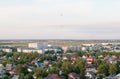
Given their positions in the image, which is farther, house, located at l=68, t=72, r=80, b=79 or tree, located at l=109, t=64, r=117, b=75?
tree, located at l=109, t=64, r=117, b=75

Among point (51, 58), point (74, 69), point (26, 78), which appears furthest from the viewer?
point (51, 58)

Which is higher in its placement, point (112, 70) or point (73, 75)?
point (112, 70)

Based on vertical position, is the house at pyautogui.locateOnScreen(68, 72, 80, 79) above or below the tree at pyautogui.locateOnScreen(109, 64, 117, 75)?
below

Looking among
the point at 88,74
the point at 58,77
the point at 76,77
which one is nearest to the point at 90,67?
the point at 88,74

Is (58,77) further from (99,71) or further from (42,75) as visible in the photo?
(99,71)

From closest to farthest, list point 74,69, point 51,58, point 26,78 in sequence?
point 26,78 → point 74,69 → point 51,58

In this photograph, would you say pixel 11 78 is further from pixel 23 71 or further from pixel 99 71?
pixel 99 71

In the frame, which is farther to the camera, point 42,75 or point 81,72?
point 81,72

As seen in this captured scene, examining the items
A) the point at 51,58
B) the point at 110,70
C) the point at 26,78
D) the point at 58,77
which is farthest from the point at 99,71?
the point at 51,58

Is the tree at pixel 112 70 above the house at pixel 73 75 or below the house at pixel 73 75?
above

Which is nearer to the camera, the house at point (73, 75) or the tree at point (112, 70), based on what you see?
the house at point (73, 75)

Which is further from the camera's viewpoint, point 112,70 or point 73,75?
point 112,70
